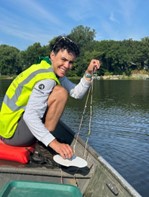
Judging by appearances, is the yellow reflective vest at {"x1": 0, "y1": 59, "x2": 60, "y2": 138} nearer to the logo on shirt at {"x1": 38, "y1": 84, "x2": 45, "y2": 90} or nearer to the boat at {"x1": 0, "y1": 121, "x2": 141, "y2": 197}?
the logo on shirt at {"x1": 38, "y1": 84, "x2": 45, "y2": 90}

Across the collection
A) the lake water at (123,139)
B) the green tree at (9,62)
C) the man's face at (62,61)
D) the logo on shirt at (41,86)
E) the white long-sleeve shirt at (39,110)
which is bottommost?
the lake water at (123,139)

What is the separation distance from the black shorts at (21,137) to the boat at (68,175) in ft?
0.65

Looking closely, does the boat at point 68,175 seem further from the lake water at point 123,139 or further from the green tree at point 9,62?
the green tree at point 9,62

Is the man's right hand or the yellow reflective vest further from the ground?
the yellow reflective vest

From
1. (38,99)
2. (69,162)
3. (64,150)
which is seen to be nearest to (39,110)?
(38,99)

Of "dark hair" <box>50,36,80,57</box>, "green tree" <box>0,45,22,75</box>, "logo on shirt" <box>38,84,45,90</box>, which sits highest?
"green tree" <box>0,45,22,75</box>

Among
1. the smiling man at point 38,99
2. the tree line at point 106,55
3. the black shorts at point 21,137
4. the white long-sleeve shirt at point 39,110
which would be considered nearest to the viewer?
the white long-sleeve shirt at point 39,110

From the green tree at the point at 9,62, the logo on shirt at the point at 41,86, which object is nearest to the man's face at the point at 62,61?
the logo on shirt at the point at 41,86

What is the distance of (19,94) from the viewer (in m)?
4.86

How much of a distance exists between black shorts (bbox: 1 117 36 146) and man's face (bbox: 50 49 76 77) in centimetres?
96

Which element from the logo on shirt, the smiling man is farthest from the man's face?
the logo on shirt

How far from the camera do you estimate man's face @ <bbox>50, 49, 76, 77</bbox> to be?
4.79 metres

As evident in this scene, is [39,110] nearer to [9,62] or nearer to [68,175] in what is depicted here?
[68,175]

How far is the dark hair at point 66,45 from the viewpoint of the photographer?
4.79 meters
